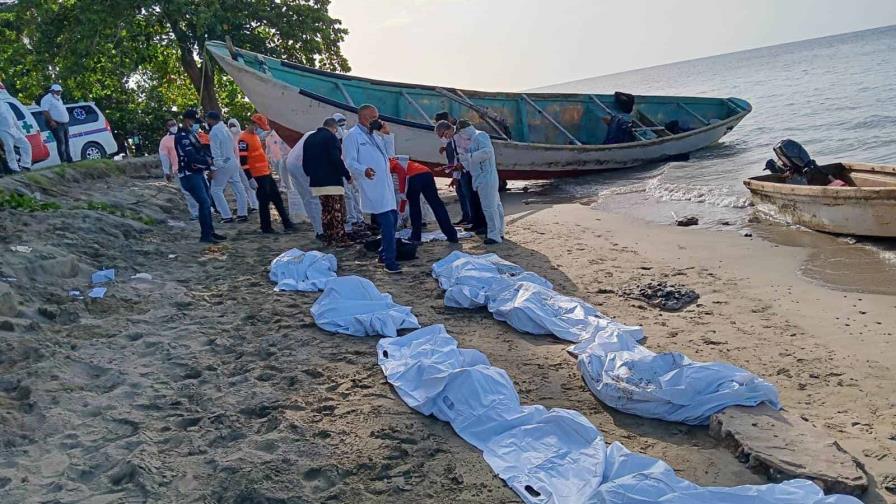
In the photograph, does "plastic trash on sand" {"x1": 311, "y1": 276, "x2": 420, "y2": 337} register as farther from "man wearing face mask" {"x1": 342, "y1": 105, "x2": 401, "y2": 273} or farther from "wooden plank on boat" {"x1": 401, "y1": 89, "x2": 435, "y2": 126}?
"wooden plank on boat" {"x1": 401, "y1": 89, "x2": 435, "y2": 126}

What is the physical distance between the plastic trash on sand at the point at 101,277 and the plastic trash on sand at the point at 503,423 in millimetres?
3303

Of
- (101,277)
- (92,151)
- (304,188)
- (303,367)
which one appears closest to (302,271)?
(101,277)

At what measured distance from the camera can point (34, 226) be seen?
7.20m

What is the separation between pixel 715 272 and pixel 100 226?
712 cm

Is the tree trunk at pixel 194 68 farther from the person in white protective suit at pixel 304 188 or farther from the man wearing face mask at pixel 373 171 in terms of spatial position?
the man wearing face mask at pixel 373 171

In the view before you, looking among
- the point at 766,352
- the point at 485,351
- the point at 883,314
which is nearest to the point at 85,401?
the point at 485,351

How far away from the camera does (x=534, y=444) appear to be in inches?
124

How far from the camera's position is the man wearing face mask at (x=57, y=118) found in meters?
12.5

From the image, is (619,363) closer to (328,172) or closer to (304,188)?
(328,172)

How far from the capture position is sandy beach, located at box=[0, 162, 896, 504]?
298 centimetres

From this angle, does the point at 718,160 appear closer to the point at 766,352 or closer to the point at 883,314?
the point at 883,314

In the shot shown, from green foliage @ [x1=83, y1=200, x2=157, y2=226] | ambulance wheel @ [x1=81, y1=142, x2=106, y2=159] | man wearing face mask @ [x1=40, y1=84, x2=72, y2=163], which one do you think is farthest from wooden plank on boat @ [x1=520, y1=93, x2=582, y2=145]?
ambulance wheel @ [x1=81, y1=142, x2=106, y2=159]

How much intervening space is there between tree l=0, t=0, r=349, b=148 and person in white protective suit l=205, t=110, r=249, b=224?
752cm

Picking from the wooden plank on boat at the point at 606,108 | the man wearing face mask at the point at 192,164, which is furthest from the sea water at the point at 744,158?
the man wearing face mask at the point at 192,164
